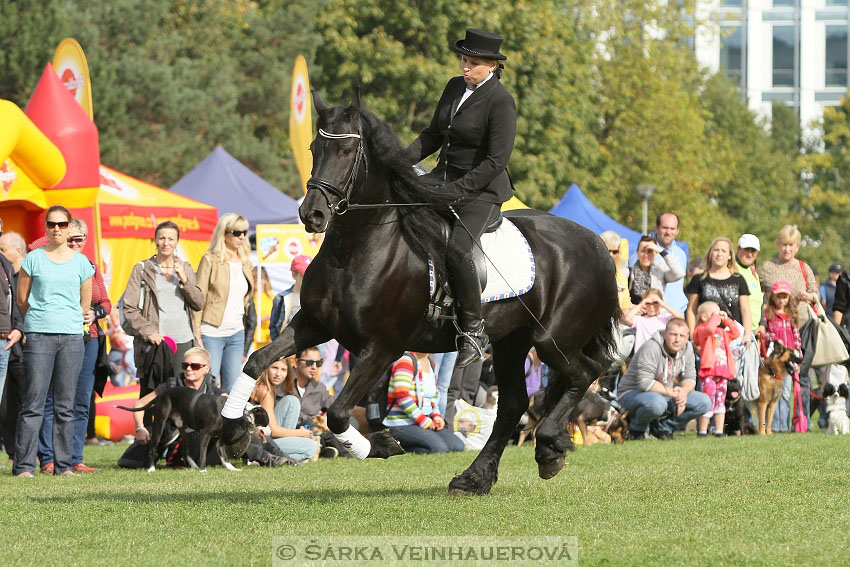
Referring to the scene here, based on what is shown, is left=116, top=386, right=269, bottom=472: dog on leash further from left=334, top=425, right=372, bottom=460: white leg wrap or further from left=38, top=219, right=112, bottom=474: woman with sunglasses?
left=334, top=425, right=372, bottom=460: white leg wrap

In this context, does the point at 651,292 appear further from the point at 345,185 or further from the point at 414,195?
the point at 345,185

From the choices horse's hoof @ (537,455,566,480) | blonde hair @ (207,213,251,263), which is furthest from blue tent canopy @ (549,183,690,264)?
horse's hoof @ (537,455,566,480)

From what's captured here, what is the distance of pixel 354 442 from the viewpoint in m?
8.01

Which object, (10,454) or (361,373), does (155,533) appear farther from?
(10,454)

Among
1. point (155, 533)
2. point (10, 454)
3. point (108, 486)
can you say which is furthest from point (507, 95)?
point (10, 454)

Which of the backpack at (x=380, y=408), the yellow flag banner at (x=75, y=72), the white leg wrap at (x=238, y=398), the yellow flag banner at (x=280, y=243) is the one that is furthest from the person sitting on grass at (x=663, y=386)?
the yellow flag banner at (x=75, y=72)

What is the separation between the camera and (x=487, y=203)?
8414 mm

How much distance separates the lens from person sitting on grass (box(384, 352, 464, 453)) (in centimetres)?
1328

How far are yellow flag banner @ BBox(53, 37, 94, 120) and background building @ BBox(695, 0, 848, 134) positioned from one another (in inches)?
2607

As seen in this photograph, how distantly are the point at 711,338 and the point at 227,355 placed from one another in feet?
18.5

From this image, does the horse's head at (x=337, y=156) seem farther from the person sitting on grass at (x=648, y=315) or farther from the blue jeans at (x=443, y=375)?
the person sitting on grass at (x=648, y=315)

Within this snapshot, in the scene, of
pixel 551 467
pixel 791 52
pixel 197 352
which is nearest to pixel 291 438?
pixel 197 352

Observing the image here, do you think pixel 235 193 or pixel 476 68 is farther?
pixel 235 193

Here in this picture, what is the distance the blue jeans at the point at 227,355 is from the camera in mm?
13625
